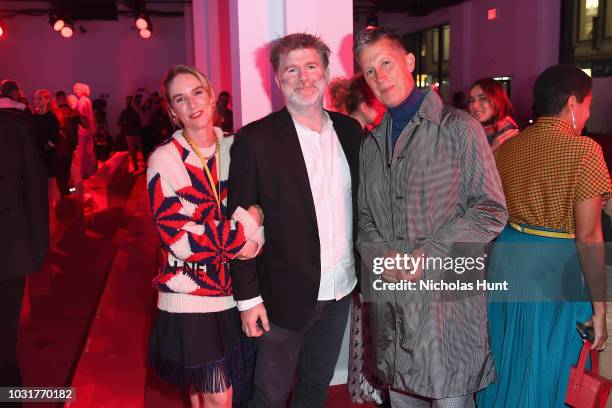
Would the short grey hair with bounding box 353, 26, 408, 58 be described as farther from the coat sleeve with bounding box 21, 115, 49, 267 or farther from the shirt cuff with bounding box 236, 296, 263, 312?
the coat sleeve with bounding box 21, 115, 49, 267

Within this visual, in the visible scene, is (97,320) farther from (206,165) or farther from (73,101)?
(73,101)

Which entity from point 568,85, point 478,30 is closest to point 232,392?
point 568,85

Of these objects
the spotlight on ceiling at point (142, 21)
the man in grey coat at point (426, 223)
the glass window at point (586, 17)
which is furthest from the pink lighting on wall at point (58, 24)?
the man in grey coat at point (426, 223)

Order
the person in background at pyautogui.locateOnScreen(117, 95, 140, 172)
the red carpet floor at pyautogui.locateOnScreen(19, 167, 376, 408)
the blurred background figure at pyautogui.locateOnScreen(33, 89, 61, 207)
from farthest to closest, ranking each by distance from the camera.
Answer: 1. the person in background at pyautogui.locateOnScreen(117, 95, 140, 172)
2. the blurred background figure at pyautogui.locateOnScreen(33, 89, 61, 207)
3. the red carpet floor at pyautogui.locateOnScreen(19, 167, 376, 408)

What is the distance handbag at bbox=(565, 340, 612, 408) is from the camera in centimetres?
197

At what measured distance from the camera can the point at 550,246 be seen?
2141 mm

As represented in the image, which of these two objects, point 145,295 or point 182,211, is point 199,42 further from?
point 182,211

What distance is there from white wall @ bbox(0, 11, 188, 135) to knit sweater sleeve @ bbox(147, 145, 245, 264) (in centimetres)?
1509

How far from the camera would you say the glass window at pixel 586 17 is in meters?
9.88

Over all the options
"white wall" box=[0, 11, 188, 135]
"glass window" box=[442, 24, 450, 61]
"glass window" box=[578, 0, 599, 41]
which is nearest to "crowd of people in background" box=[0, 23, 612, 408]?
"glass window" box=[578, 0, 599, 41]

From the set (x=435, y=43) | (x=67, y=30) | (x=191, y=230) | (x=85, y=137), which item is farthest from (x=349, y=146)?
(x=435, y=43)

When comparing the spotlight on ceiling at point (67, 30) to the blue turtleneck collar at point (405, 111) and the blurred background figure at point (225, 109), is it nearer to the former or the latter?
the blurred background figure at point (225, 109)

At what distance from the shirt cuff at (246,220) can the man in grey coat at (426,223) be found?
370mm

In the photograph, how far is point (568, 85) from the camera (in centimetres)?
213
